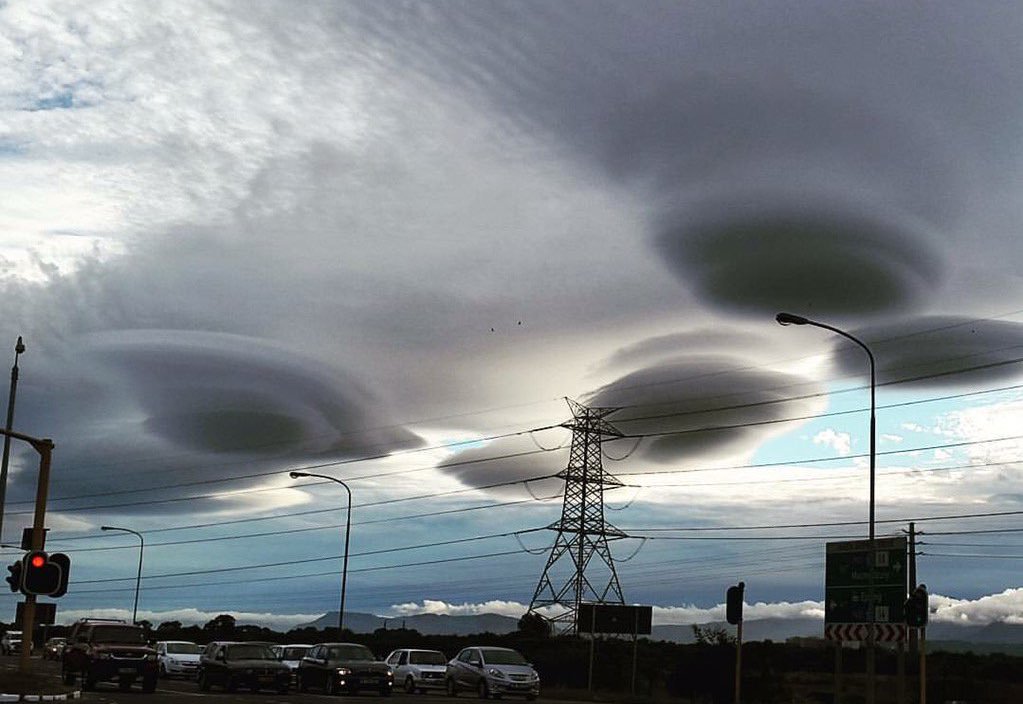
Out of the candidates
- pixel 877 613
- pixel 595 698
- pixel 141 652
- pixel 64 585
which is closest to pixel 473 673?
pixel 595 698

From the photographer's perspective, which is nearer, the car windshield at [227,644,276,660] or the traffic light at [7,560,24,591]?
the traffic light at [7,560,24,591]

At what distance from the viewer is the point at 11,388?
4466cm

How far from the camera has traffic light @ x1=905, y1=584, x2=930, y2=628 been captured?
110 ft

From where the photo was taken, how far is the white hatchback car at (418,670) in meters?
47.9

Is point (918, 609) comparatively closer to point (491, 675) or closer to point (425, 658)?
point (491, 675)

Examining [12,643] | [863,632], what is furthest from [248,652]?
[12,643]

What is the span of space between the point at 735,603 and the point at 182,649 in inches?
1160

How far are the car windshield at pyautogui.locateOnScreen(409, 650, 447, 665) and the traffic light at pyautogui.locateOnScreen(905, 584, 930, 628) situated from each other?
832 inches

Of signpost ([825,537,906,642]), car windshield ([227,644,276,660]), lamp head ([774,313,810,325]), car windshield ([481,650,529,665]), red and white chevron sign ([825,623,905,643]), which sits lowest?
car windshield ([227,644,276,660])

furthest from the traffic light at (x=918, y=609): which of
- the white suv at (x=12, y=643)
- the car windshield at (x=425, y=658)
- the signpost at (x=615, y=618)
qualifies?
the white suv at (x=12, y=643)

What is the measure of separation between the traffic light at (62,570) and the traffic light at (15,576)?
79 centimetres

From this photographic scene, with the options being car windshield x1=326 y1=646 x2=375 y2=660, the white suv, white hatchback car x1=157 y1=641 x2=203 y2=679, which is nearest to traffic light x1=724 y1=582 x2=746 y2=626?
car windshield x1=326 y1=646 x2=375 y2=660

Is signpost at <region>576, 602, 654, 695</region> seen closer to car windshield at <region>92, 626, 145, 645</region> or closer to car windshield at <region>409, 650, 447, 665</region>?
car windshield at <region>409, 650, 447, 665</region>

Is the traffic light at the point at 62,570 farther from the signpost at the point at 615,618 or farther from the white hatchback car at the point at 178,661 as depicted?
the white hatchback car at the point at 178,661
